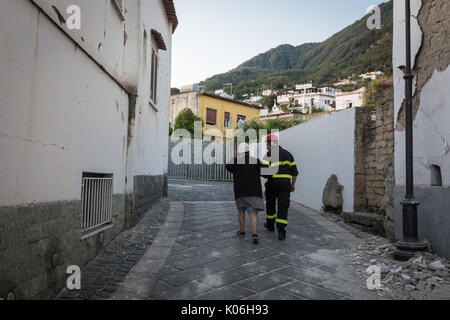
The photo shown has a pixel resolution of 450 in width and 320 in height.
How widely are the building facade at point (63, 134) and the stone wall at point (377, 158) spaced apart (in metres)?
4.45

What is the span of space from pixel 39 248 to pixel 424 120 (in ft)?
15.7

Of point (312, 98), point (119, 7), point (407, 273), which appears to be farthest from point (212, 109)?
point (312, 98)

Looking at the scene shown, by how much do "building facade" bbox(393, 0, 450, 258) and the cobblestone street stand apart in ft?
3.81

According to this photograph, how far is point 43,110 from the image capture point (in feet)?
9.50

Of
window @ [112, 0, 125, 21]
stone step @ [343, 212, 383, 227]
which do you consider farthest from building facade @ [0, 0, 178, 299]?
stone step @ [343, 212, 383, 227]

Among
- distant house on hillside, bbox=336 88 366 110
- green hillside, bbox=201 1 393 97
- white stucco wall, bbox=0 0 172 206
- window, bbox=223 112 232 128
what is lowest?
white stucco wall, bbox=0 0 172 206

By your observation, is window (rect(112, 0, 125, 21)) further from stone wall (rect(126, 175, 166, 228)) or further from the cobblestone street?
the cobblestone street

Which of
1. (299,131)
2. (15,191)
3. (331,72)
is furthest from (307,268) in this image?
(331,72)

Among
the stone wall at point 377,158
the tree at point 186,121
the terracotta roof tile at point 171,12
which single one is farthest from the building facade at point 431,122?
the tree at point 186,121

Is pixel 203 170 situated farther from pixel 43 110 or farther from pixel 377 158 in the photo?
pixel 43 110

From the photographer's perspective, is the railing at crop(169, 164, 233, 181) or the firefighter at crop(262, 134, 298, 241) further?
the railing at crop(169, 164, 233, 181)

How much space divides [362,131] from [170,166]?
15.2 meters

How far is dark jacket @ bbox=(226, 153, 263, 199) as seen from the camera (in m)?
5.70
